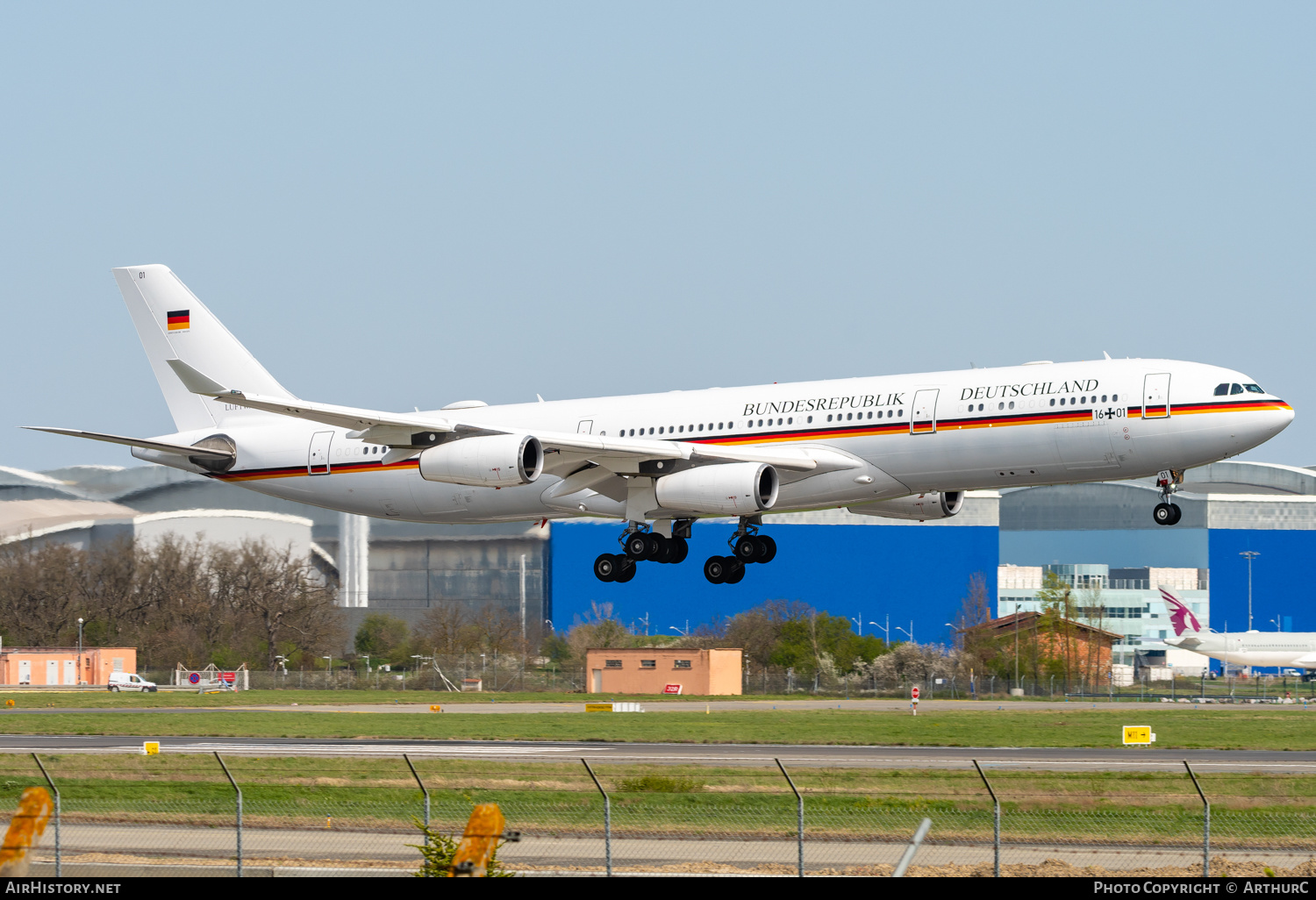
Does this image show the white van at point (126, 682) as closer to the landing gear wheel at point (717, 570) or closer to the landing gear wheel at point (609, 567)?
the landing gear wheel at point (609, 567)

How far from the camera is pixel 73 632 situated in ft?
344

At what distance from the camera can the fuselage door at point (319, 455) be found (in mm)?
53906

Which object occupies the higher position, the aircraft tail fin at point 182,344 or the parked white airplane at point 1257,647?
the aircraft tail fin at point 182,344

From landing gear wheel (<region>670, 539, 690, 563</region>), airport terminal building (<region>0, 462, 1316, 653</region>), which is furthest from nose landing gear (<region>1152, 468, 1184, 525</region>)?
airport terminal building (<region>0, 462, 1316, 653</region>)

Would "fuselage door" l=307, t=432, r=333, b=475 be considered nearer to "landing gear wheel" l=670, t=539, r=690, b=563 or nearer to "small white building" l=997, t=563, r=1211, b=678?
"landing gear wheel" l=670, t=539, r=690, b=563

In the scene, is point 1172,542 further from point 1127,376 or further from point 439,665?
point 1127,376

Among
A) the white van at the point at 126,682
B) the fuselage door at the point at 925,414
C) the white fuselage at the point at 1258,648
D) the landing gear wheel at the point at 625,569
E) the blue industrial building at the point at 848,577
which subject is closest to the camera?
the fuselage door at the point at 925,414

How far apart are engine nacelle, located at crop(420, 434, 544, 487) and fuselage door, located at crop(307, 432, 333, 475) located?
372 inches

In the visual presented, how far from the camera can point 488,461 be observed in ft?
146

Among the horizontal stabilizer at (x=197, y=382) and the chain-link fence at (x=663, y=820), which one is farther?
the horizontal stabilizer at (x=197, y=382)

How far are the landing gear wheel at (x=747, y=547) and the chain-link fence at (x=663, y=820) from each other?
1060 centimetres

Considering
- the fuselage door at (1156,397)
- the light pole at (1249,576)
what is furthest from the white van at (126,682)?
the light pole at (1249,576)

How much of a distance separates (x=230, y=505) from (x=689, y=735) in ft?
161
